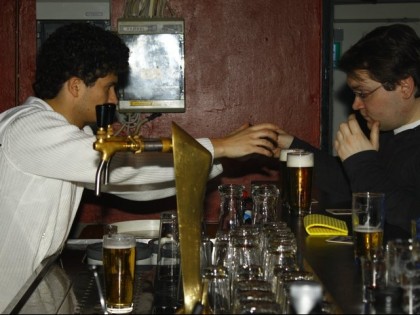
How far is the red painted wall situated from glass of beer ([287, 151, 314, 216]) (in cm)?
195

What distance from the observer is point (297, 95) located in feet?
14.8

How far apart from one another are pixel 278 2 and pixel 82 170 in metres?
2.45

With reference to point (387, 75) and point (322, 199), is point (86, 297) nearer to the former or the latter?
point (322, 199)

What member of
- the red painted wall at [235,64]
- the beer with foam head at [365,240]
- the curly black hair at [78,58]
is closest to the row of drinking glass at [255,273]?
the beer with foam head at [365,240]

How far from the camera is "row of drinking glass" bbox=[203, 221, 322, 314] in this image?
135 cm

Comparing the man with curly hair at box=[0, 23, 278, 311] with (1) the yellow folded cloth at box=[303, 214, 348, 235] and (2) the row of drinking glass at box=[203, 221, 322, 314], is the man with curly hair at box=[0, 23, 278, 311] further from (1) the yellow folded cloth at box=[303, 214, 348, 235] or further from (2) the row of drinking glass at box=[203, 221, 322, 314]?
(2) the row of drinking glass at box=[203, 221, 322, 314]

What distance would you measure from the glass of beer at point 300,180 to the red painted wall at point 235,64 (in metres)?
1.95

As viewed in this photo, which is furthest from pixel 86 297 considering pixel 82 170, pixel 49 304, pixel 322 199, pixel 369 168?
pixel 322 199

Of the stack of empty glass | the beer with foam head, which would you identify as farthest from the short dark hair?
the beer with foam head

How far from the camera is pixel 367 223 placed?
1.91m

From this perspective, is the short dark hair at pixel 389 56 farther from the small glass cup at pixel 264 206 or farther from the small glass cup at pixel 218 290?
the small glass cup at pixel 218 290

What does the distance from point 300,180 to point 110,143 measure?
102cm

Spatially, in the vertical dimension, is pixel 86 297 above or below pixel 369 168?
below

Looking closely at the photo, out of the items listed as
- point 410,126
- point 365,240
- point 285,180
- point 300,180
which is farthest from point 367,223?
point 410,126
